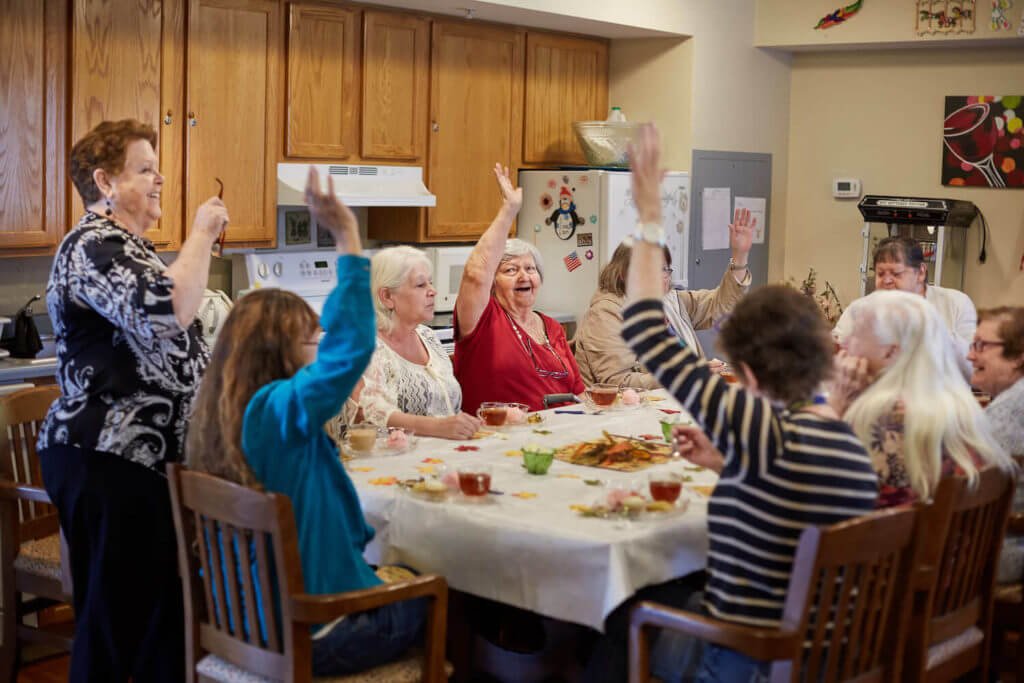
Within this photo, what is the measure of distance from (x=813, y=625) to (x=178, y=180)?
318 cm

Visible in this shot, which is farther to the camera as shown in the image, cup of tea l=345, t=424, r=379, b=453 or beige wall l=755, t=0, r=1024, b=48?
beige wall l=755, t=0, r=1024, b=48

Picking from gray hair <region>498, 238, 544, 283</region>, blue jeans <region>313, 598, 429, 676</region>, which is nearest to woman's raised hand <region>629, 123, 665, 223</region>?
blue jeans <region>313, 598, 429, 676</region>

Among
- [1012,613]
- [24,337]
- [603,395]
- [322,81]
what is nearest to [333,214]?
[603,395]

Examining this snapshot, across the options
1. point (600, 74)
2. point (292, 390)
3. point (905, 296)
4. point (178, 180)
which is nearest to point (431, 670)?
point (292, 390)

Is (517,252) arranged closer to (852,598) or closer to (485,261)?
(485,261)

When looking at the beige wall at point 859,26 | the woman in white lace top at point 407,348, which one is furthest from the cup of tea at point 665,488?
the beige wall at point 859,26

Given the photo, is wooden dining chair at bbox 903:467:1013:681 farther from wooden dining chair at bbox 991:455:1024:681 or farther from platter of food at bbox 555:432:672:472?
platter of food at bbox 555:432:672:472

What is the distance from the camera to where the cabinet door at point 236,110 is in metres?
4.59

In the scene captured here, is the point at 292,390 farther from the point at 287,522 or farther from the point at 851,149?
the point at 851,149

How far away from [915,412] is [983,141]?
4.45m

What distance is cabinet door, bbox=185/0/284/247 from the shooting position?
459 cm

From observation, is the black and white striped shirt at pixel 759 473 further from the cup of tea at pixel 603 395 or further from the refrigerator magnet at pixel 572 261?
the refrigerator magnet at pixel 572 261

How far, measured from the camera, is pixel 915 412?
7.95 feet

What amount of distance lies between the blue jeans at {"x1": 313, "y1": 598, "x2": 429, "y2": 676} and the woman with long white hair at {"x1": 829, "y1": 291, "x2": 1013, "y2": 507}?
3.11 ft
